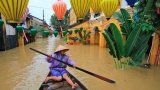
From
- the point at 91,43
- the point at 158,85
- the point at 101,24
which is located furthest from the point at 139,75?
the point at 91,43

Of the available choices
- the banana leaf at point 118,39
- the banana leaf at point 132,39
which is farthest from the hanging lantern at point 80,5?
the banana leaf at point 132,39

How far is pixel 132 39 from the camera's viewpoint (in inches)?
263

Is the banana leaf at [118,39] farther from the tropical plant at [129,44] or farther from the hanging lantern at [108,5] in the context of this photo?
the hanging lantern at [108,5]

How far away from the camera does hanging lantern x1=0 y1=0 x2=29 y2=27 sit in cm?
283

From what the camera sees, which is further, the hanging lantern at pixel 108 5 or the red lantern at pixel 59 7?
the red lantern at pixel 59 7

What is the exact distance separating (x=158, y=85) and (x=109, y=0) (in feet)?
12.0

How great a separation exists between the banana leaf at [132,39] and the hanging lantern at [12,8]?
475 cm

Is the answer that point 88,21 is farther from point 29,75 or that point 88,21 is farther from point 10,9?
point 10,9

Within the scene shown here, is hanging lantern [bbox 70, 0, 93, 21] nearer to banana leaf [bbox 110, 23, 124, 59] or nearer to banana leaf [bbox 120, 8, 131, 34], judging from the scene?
banana leaf [bbox 110, 23, 124, 59]

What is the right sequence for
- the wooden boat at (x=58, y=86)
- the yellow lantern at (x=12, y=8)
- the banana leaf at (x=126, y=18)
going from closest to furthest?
the yellow lantern at (x=12, y=8)
the wooden boat at (x=58, y=86)
the banana leaf at (x=126, y=18)

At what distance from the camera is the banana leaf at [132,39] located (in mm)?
6583

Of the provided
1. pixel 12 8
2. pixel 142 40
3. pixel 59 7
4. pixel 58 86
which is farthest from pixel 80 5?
pixel 142 40

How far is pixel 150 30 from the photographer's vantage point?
281 inches

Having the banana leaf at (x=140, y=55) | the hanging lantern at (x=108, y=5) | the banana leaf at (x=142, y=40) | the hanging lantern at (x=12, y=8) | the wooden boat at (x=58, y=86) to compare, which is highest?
the hanging lantern at (x=108, y=5)
